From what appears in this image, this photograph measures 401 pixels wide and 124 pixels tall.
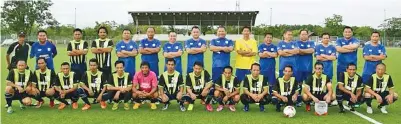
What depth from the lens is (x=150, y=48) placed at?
776 centimetres

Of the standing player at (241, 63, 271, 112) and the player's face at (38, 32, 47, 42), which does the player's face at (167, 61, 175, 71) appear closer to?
the standing player at (241, 63, 271, 112)

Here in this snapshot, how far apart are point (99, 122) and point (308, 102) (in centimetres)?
319

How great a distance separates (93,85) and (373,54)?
4.66 metres

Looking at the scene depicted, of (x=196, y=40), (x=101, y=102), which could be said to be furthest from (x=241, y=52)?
(x=101, y=102)

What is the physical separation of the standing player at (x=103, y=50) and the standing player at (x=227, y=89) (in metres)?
1.98

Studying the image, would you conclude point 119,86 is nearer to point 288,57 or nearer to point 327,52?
point 288,57

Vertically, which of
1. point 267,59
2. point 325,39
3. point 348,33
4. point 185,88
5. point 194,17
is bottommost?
point 185,88

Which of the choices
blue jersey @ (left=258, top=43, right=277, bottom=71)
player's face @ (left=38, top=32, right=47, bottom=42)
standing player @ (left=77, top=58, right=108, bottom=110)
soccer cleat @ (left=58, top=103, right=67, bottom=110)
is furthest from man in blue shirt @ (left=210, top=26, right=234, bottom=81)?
player's face @ (left=38, top=32, right=47, bottom=42)

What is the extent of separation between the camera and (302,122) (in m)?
5.92

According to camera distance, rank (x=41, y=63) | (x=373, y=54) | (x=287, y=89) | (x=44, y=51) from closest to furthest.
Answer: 1. (x=287, y=89)
2. (x=41, y=63)
3. (x=373, y=54)
4. (x=44, y=51)

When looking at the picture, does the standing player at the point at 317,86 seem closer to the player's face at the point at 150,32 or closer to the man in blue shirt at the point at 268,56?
the man in blue shirt at the point at 268,56

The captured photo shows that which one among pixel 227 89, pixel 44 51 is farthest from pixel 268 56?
pixel 44 51

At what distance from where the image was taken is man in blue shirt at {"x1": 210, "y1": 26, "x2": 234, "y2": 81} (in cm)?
762

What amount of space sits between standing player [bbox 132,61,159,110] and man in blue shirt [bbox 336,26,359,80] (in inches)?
124
